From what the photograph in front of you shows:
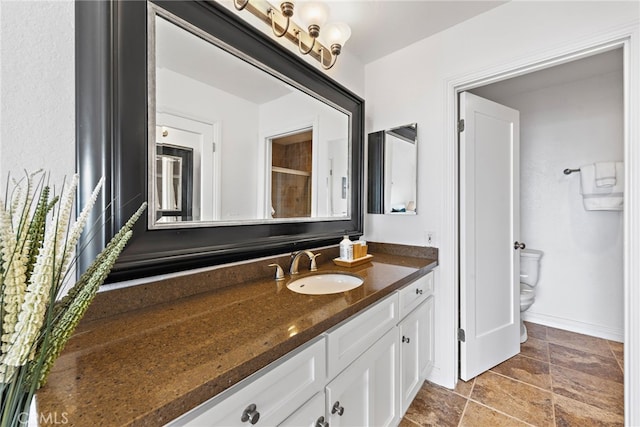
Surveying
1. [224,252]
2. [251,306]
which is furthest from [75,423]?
[224,252]

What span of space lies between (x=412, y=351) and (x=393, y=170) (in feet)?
3.93

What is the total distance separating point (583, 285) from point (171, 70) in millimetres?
3557

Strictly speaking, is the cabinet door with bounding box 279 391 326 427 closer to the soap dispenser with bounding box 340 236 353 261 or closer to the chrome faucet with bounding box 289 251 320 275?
the chrome faucet with bounding box 289 251 320 275

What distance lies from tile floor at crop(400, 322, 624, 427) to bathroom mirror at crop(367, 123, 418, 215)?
1.19m

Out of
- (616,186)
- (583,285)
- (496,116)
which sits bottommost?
(583,285)

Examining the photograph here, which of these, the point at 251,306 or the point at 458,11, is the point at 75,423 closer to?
the point at 251,306

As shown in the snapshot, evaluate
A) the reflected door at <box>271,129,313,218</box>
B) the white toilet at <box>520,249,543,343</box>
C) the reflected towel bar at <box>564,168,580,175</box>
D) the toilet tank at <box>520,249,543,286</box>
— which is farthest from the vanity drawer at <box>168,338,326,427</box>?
the reflected towel bar at <box>564,168,580,175</box>

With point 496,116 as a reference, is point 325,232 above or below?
below

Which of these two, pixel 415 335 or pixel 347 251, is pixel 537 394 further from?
pixel 347 251

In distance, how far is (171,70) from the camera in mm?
1007

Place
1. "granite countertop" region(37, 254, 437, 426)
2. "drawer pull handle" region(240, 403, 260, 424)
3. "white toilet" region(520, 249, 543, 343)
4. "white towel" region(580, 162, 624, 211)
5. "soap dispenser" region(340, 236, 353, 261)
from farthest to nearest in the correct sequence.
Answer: "white toilet" region(520, 249, 543, 343) → "white towel" region(580, 162, 624, 211) → "soap dispenser" region(340, 236, 353, 261) → "drawer pull handle" region(240, 403, 260, 424) → "granite countertop" region(37, 254, 437, 426)

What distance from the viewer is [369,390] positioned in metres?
1.10

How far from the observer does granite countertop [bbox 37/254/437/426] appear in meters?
0.49
